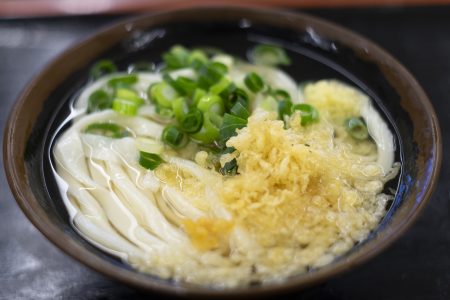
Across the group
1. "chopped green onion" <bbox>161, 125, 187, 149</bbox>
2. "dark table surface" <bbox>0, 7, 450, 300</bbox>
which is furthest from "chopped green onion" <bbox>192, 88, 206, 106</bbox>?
"dark table surface" <bbox>0, 7, 450, 300</bbox>

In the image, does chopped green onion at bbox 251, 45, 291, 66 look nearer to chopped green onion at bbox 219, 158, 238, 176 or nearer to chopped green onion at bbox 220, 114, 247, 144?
chopped green onion at bbox 220, 114, 247, 144

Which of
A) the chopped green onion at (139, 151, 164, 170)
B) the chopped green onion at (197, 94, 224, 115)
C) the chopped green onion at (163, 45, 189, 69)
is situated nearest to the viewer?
the chopped green onion at (139, 151, 164, 170)

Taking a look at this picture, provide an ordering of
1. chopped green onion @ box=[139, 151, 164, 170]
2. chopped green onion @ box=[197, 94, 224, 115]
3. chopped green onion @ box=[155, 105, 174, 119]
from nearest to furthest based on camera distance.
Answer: chopped green onion @ box=[139, 151, 164, 170] → chopped green onion @ box=[197, 94, 224, 115] → chopped green onion @ box=[155, 105, 174, 119]

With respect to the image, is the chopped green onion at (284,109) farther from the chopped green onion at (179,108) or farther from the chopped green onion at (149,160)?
the chopped green onion at (149,160)

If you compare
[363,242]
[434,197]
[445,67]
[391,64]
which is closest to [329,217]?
[363,242]

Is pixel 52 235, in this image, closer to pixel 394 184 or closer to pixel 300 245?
pixel 300 245

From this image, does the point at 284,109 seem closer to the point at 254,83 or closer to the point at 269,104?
the point at 269,104
